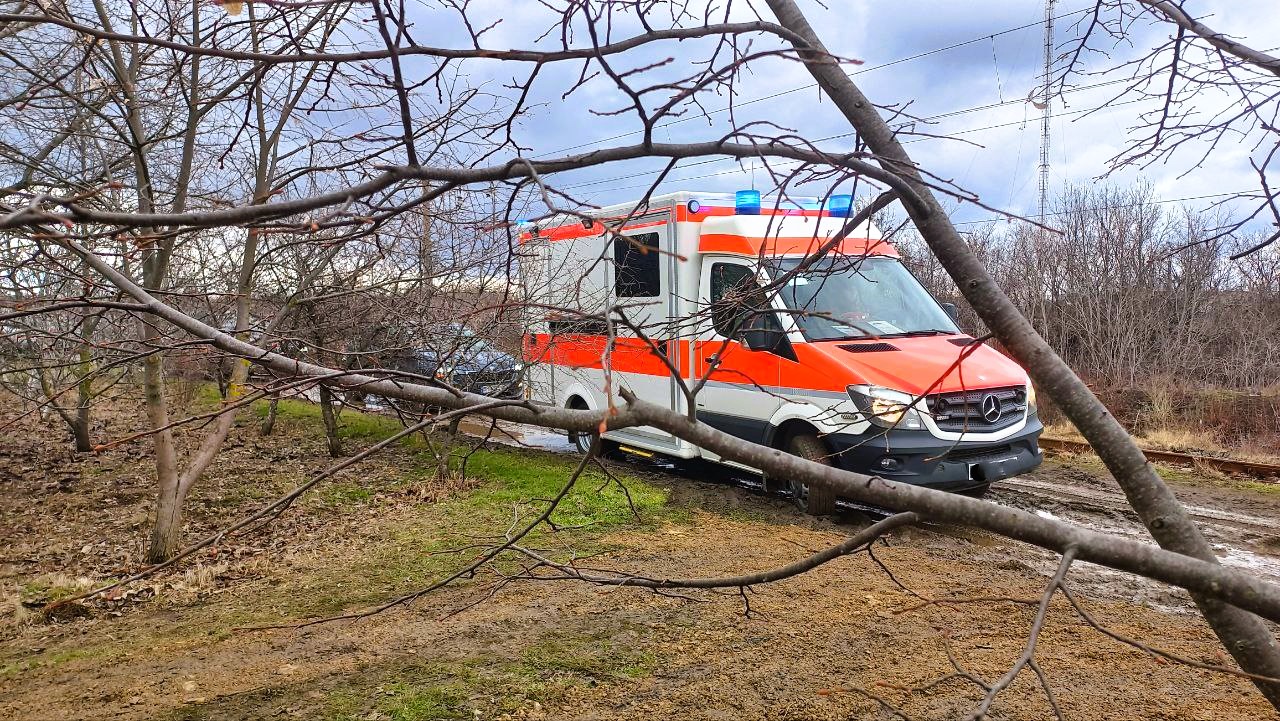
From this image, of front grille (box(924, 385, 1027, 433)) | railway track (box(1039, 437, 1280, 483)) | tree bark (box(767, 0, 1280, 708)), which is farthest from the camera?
railway track (box(1039, 437, 1280, 483))

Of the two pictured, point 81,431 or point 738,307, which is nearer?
point 738,307

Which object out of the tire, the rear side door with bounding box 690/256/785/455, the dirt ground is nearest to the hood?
the rear side door with bounding box 690/256/785/455

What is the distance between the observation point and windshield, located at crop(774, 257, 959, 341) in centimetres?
752

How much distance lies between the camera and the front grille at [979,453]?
6.90 m

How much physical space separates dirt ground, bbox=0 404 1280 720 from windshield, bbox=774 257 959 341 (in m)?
1.77

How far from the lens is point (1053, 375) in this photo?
8.34ft

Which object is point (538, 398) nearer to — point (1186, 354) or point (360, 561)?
point (360, 561)

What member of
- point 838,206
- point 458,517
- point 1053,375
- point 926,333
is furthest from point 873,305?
point 1053,375

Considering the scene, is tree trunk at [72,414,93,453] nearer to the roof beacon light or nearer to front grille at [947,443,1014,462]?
the roof beacon light

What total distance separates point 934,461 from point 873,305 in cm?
176

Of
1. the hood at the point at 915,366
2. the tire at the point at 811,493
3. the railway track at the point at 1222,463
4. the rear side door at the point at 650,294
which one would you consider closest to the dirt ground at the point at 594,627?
the tire at the point at 811,493

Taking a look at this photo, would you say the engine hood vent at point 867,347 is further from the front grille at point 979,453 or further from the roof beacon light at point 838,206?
the roof beacon light at point 838,206

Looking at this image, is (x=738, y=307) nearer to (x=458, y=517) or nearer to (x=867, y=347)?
(x=867, y=347)

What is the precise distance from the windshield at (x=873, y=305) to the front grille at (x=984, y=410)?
93 centimetres
